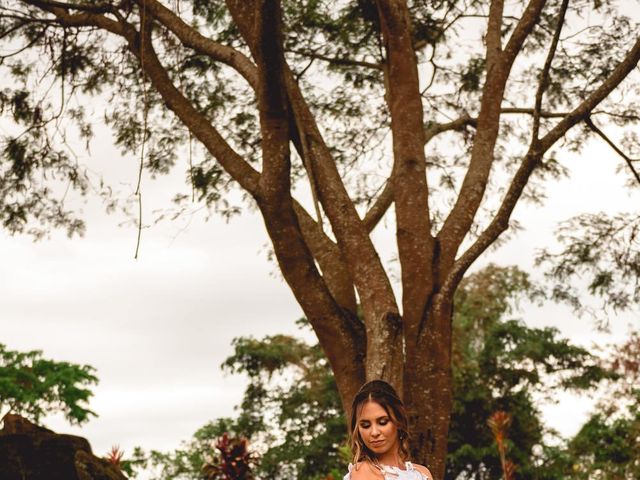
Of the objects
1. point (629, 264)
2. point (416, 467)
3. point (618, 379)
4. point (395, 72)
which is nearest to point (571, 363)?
point (618, 379)

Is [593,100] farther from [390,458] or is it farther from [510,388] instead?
[510,388]

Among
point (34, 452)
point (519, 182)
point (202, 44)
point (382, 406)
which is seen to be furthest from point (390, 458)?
point (34, 452)

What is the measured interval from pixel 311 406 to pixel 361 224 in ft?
56.1

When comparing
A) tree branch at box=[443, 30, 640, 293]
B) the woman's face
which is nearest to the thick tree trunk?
tree branch at box=[443, 30, 640, 293]

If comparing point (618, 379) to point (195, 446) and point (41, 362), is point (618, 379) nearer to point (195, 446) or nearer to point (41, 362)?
point (41, 362)

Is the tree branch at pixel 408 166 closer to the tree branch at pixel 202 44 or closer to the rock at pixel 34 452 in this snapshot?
the tree branch at pixel 202 44

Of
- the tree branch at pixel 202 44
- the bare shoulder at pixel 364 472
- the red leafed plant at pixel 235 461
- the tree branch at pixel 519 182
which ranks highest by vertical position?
the tree branch at pixel 202 44

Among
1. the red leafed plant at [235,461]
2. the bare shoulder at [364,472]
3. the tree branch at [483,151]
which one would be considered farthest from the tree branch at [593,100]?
the bare shoulder at [364,472]

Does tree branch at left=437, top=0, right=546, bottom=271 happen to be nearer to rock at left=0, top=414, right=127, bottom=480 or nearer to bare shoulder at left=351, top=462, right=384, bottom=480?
bare shoulder at left=351, top=462, right=384, bottom=480

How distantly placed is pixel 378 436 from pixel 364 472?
0.16 m

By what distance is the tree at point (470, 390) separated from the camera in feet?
68.2

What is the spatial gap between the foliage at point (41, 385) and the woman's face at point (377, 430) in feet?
48.9

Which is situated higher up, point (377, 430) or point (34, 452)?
point (34, 452)

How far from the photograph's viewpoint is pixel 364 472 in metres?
3.64
